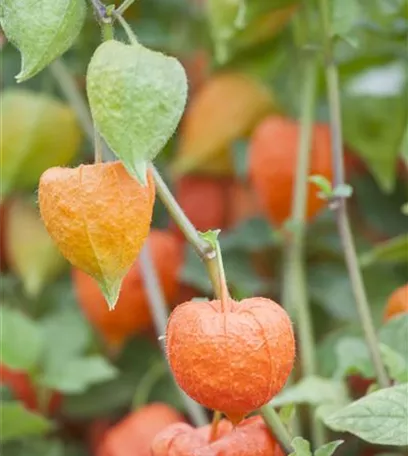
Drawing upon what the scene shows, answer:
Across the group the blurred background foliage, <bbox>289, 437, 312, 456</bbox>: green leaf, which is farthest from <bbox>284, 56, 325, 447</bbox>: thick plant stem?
<bbox>289, 437, 312, 456</bbox>: green leaf

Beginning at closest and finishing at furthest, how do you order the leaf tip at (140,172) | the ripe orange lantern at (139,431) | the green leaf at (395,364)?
1. the leaf tip at (140,172)
2. the green leaf at (395,364)
3. the ripe orange lantern at (139,431)

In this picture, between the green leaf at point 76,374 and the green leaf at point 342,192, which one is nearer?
the green leaf at point 342,192

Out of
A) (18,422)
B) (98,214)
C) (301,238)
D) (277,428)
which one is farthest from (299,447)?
(301,238)

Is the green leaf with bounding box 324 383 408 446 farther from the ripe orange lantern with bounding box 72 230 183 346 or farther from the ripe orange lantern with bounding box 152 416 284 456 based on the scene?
the ripe orange lantern with bounding box 72 230 183 346

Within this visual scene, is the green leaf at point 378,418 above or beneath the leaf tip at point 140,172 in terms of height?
beneath

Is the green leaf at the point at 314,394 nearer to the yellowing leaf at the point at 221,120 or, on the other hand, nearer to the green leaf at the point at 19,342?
the green leaf at the point at 19,342

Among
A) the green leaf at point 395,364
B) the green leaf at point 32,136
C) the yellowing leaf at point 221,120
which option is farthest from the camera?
the yellowing leaf at point 221,120

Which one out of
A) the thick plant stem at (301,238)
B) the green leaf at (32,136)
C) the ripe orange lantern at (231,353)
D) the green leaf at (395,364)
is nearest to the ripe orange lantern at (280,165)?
the thick plant stem at (301,238)

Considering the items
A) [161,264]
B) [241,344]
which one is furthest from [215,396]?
[161,264]
